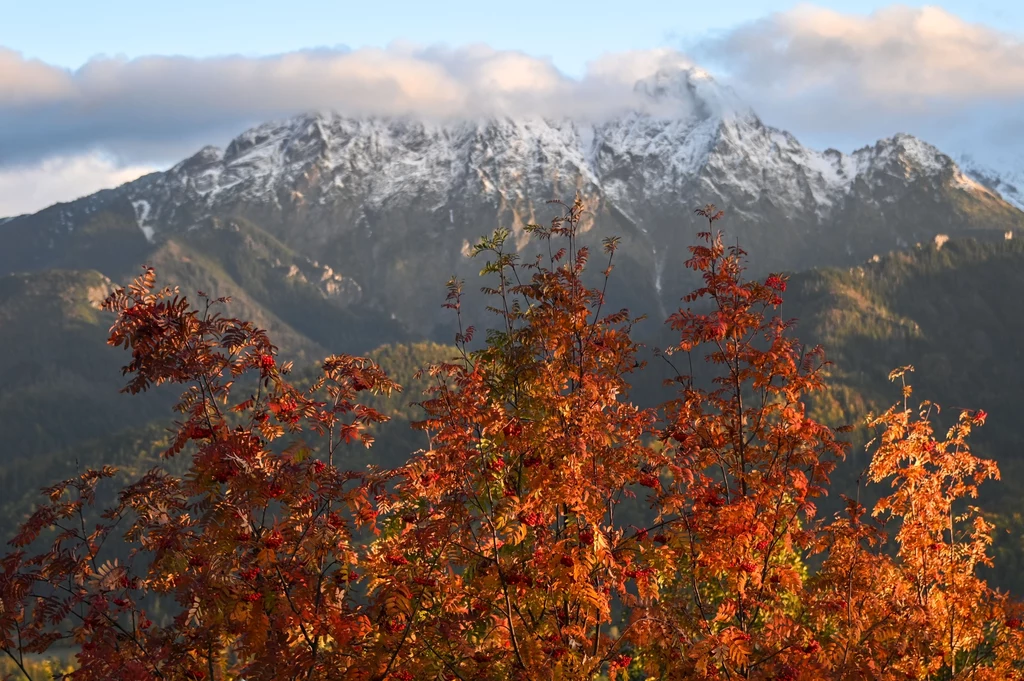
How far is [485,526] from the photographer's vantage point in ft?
51.5

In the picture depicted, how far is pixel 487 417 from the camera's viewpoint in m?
15.2

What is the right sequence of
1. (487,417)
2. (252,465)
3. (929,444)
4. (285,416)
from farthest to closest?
(929,444), (487,417), (285,416), (252,465)

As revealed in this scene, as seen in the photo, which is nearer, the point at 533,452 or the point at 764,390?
the point at 533,452

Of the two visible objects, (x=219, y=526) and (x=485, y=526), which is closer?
(x=219, y=526)

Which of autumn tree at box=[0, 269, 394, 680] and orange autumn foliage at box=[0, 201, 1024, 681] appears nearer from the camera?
autumn tree at box=[0, 269, 394, 680]

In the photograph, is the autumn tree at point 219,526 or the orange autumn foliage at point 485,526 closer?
the autumn tree at point 219,526

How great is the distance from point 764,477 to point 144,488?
10271 mm

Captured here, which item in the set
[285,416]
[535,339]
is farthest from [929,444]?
[285,416]

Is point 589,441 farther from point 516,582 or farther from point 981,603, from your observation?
point 981,603

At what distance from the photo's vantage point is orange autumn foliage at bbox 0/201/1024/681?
12133 millimetres

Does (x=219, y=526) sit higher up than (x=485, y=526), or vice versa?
(x=219, y=526)

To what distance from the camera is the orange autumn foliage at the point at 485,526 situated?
12.1 metres

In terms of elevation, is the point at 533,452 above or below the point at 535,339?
below

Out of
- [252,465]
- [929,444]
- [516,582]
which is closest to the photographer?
[252,465]
